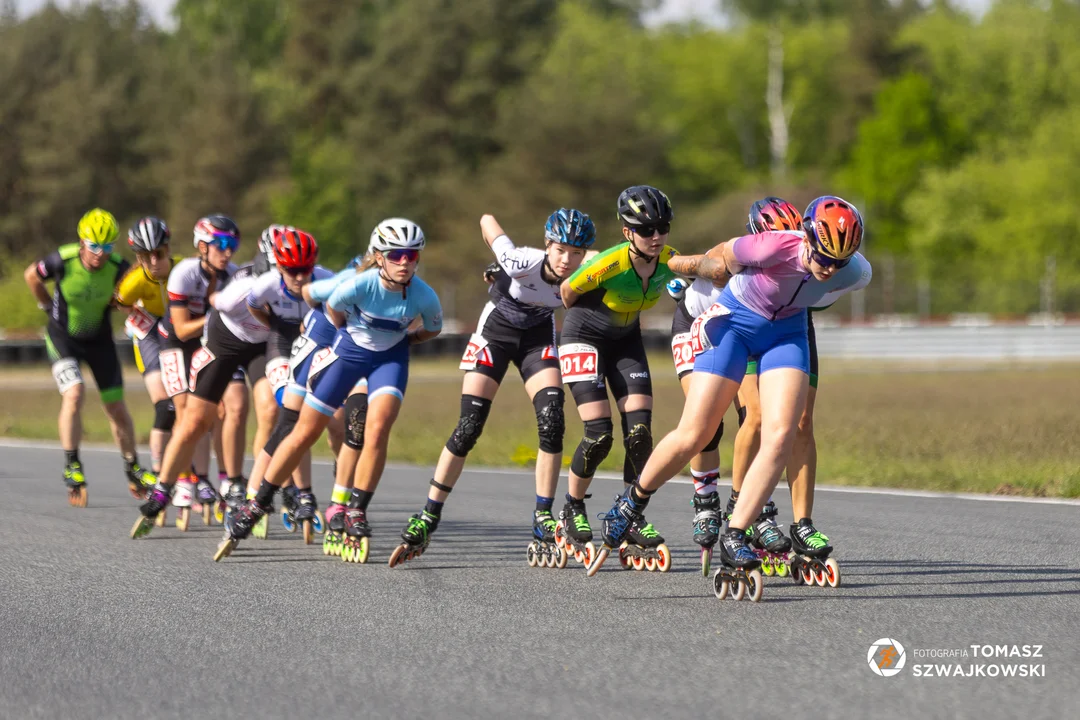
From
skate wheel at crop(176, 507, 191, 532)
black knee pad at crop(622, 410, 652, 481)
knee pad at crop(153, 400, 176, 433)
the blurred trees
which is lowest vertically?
skate wheel at crop(176, 507, 191, 532)

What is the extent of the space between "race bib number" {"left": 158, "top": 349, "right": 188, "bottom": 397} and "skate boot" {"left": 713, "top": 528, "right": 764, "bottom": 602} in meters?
5.83

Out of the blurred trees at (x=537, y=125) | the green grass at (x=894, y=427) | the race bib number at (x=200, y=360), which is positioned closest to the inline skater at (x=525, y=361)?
the race bib number at (x=200, y=360)

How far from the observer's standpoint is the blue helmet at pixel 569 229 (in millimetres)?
9633

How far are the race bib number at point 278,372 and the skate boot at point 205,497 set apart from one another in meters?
1.28

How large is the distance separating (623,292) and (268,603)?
2.87 metres

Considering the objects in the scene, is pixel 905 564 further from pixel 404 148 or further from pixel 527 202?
pixel 404 148

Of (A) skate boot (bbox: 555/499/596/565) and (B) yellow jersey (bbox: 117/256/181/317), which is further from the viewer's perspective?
(B) yellow jersey (bbox: 117/256/181/317)

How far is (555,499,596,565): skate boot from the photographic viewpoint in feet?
31.8

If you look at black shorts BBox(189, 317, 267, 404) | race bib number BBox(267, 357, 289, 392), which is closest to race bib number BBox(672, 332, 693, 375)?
race bib number BBox(267, 357, 289, 392)

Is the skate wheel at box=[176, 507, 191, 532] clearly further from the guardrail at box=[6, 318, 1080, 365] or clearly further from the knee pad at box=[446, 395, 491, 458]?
the guardrail at box=[6, 318, 1080, 365]

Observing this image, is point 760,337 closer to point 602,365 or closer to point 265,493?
point 602,365

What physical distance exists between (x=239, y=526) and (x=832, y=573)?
378cm

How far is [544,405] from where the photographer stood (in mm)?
10062

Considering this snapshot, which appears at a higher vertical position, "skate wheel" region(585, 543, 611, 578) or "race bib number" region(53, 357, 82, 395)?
"race bib number" region(53, 357, 82, 395)
